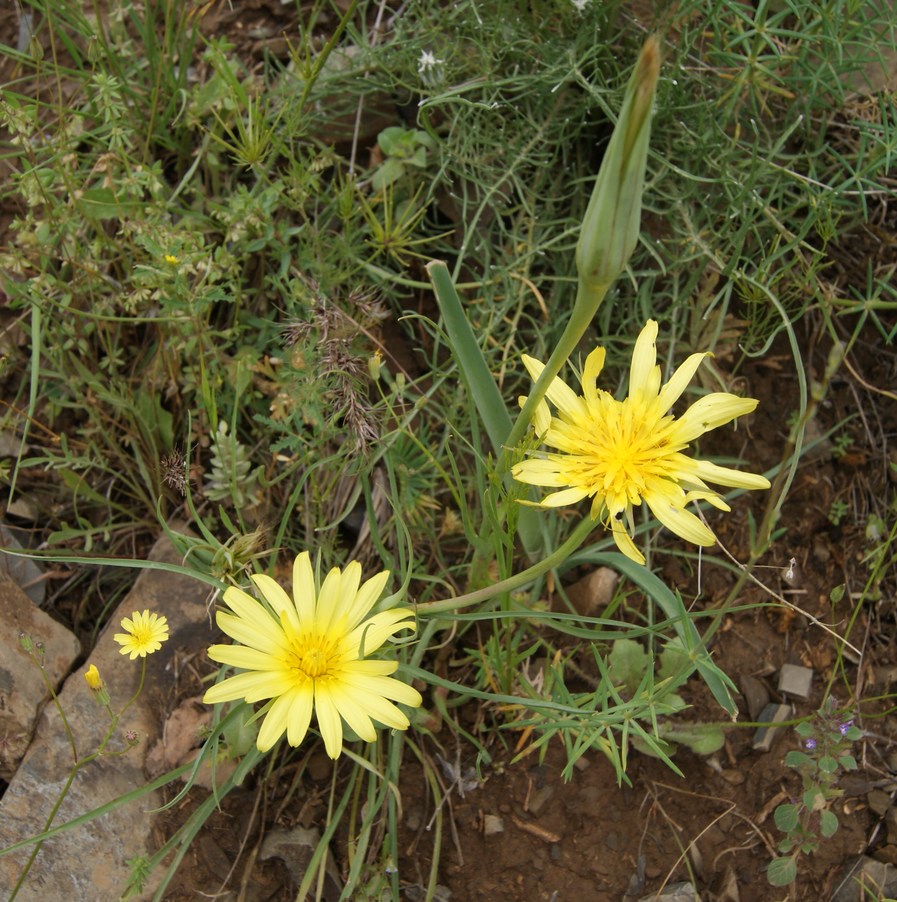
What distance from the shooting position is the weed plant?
2092 mm

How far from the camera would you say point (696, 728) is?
2018 mm

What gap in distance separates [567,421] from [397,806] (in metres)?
0.97

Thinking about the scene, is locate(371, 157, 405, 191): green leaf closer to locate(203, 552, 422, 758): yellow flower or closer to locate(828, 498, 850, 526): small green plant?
locate(203, 552, 422, 758): yellow flower

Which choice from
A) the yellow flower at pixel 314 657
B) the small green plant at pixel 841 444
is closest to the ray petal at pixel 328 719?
the yellow flower at pixel 314 657

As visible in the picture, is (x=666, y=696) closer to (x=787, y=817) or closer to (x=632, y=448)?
(x=787, y=817)

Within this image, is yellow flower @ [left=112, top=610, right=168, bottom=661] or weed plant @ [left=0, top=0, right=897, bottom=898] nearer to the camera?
yellow flower @ [left=112, top=610, right=168, bottom=661]

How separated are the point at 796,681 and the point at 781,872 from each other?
1.47 ft

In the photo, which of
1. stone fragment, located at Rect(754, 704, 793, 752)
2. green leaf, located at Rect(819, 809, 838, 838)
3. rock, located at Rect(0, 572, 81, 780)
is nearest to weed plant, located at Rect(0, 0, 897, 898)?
rock, located at Rect(0, 572, 81, 780)

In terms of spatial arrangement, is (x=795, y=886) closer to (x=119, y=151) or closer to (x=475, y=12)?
(x=475, y=12)

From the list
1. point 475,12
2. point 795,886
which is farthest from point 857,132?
point 795,886

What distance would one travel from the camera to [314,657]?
5.15 ft

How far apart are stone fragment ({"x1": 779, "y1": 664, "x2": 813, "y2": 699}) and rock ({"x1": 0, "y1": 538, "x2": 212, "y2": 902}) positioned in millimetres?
1396

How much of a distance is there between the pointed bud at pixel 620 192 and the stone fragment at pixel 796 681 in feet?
4.35

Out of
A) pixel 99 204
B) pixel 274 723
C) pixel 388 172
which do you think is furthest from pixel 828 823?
pixel 99 204
